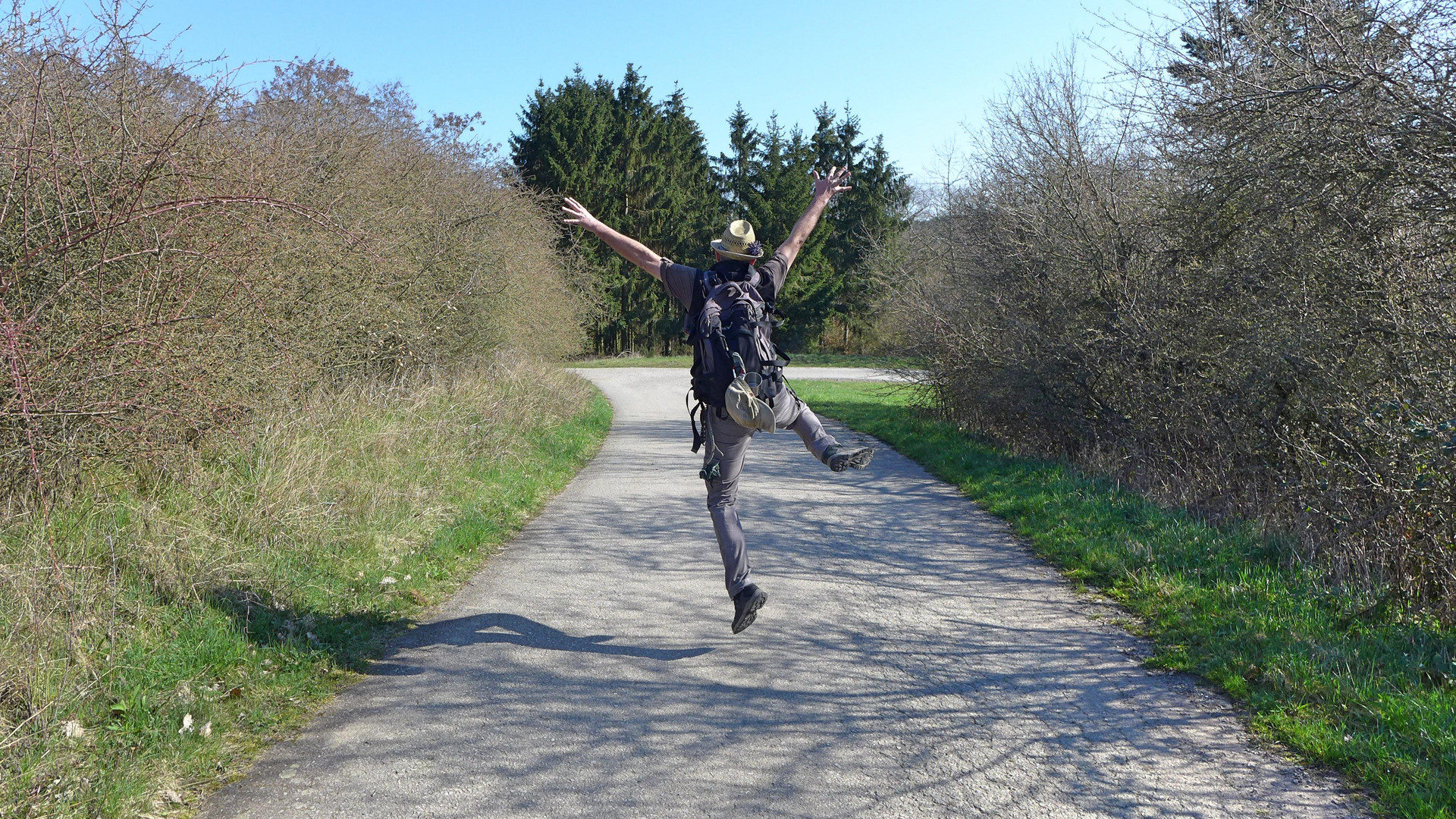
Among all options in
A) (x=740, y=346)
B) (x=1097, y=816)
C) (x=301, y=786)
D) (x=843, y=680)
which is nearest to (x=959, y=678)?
(x=843, y=680)

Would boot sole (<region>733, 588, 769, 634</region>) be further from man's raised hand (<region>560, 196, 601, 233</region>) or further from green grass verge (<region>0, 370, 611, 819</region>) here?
man's raised hand (<region>560, 196, 601, 233</region>)

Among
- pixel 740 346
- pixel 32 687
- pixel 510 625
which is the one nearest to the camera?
pixel 32 687

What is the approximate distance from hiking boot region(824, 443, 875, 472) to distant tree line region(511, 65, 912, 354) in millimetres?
35426

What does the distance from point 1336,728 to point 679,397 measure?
21.9 m

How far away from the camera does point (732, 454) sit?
543 centimetres

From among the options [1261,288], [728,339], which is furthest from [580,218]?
[1261,288]

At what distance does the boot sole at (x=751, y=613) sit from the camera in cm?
517

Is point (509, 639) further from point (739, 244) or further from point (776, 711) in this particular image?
point (739, 244)

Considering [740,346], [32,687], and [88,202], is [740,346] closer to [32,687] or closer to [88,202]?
[32,687]

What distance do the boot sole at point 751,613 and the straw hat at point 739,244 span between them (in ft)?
6.21

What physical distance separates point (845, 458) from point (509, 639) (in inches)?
82.7

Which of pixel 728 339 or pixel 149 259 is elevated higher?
pixel 149 259

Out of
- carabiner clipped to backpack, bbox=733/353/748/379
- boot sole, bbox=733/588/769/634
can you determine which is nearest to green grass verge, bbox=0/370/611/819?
boot sole, bbox=733/588/769/634

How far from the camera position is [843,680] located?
15.3 feet
